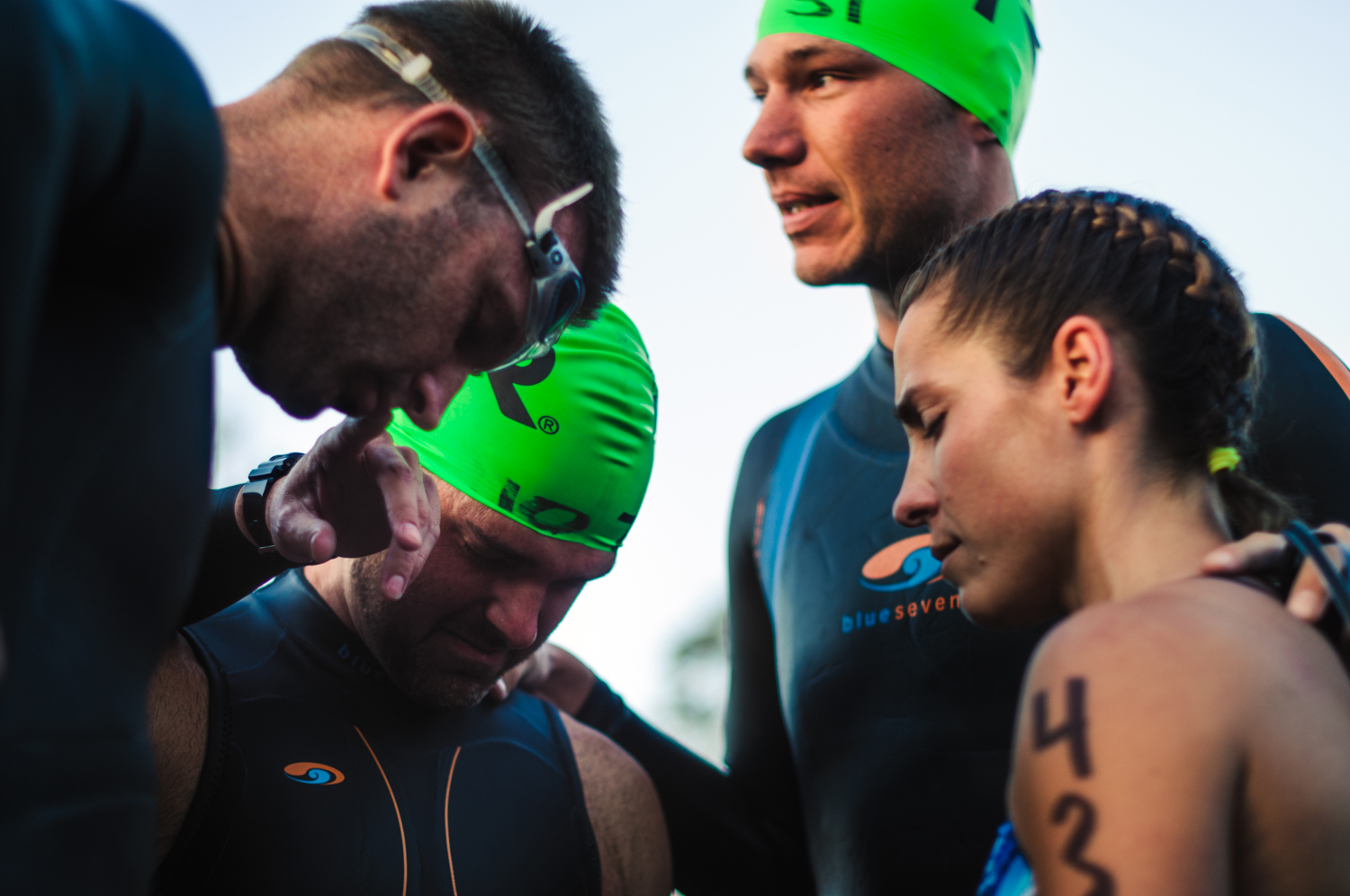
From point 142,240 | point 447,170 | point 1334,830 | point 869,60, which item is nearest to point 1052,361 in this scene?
point 1334,830

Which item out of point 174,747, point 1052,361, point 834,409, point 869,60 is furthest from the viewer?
point 834,409

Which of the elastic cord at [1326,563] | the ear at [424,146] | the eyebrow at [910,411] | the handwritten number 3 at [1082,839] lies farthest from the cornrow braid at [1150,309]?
the ear at [424,146]

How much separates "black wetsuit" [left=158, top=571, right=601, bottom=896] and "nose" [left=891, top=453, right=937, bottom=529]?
1.72 metres

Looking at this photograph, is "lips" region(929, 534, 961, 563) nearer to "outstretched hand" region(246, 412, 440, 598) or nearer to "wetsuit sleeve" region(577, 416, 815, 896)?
"outstretched hand" region(246, 412, 440, 598)

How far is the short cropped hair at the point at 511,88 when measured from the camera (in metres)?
2.15

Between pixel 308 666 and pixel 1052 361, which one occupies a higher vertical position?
pixel 1052 361

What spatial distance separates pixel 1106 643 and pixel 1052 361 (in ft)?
2.24

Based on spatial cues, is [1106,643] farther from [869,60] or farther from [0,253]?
[869,60]

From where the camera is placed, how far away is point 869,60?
145 inches

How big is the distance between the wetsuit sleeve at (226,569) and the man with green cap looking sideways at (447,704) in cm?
13

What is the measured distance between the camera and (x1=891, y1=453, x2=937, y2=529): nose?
Result: 2.23 meters

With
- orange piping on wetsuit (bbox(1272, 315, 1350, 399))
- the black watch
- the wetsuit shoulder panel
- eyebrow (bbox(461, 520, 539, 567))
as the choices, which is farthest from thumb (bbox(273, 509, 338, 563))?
orange piping on wetsuit (bbox(1272, 315, 1350, 399))

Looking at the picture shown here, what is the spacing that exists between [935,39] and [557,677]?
2.73 metres

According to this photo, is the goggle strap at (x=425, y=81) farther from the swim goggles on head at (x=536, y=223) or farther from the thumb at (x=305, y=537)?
the thumb at (x=305, y=537)
